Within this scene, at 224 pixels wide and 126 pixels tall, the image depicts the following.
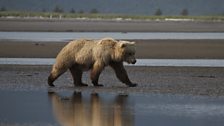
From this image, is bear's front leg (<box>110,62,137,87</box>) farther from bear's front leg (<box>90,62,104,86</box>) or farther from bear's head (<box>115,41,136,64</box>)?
bear's front leg (<box>90,62,104,86</box>)

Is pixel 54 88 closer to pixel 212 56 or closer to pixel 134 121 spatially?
pixel 134 121

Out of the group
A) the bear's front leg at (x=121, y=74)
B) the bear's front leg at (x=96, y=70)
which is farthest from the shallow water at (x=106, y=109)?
the bear's front leg at (x=121, y=74)

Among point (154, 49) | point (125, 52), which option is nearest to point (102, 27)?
point (154, 49)

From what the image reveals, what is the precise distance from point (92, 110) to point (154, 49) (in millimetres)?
19334

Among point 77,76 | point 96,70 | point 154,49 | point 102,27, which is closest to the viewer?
point 96,70

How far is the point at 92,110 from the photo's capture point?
48.5ft

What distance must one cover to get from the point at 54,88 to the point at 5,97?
91.8 inches

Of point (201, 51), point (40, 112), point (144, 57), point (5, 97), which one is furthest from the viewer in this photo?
point (201, 51)

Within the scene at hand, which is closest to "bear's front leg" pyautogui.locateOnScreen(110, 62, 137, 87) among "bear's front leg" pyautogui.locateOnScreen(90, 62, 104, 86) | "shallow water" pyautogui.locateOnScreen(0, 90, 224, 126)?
"bear's front leg" pyautogui.locateOnScreen(90, 62, 104, 86)

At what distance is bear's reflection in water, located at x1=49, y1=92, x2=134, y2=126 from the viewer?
43.8 ft

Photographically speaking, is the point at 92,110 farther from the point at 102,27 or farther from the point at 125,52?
the point at 102,27

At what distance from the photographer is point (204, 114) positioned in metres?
14.3

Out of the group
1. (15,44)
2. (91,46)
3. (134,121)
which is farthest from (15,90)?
(15,44)

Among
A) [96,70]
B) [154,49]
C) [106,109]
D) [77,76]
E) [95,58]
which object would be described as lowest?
[154,49]
